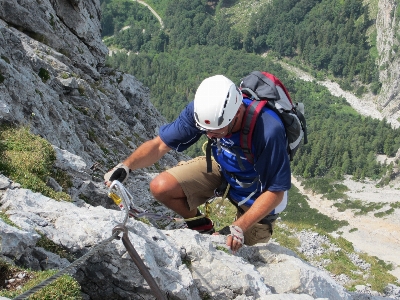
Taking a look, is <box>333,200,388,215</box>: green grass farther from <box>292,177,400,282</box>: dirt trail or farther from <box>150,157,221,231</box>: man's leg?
<box>150,157,221,231</box>: man's leg

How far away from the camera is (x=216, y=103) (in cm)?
691

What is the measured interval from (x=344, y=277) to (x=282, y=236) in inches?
205

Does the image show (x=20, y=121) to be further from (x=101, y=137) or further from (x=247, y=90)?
(x=101, y=137)

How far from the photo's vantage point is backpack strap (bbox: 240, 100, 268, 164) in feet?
23.2

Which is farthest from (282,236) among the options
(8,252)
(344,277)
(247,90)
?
(8,252)

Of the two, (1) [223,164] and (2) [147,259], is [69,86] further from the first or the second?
(2) [147,259]

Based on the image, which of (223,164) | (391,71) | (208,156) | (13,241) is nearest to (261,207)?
(223,164)

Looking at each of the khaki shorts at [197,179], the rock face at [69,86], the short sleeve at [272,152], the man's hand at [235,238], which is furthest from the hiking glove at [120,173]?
the rock face at [69,86]

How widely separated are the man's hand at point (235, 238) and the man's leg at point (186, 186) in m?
1.39

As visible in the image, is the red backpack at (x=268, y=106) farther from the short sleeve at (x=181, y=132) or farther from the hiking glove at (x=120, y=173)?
the hiking glove at (x=120, y=173)

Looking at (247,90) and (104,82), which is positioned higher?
(247,90)

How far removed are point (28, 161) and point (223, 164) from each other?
3.78 metres

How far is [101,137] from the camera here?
2095 centimetres

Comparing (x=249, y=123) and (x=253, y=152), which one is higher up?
(x=249, y=123)
